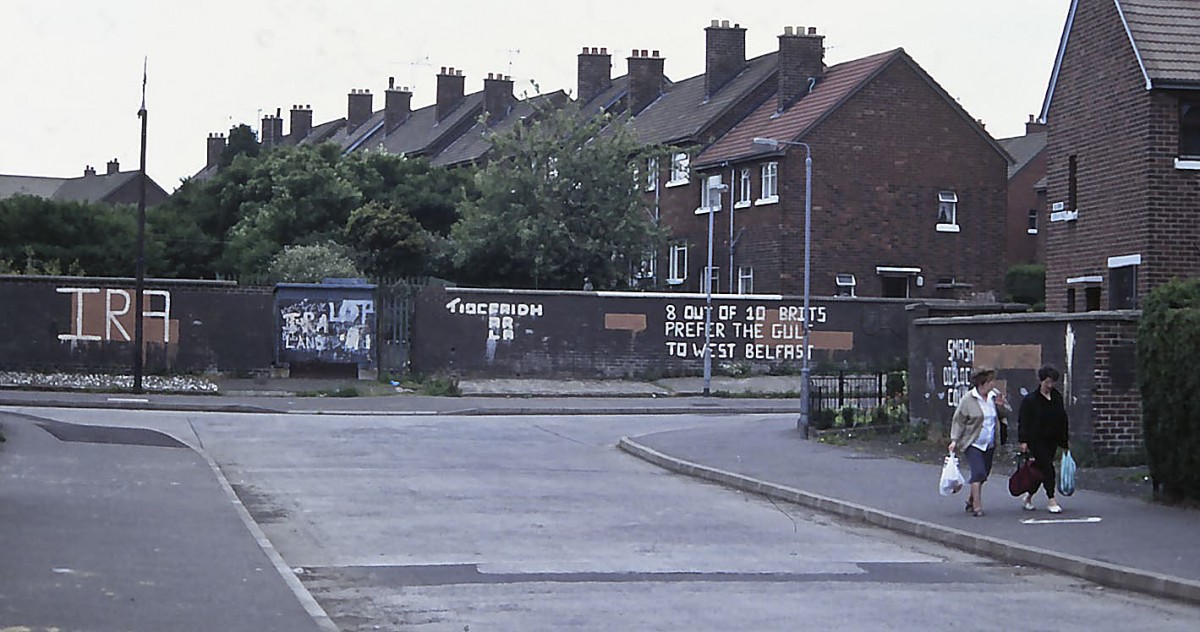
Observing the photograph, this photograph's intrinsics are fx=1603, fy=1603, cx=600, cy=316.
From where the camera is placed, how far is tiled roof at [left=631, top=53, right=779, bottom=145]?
181 feet

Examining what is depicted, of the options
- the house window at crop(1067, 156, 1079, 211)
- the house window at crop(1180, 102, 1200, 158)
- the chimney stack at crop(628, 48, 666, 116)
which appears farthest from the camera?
the chimney stack at crop(628, 48, 666, 116)

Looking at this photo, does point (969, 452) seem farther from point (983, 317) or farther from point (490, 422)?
point (490, 422)

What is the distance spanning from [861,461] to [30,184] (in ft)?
462

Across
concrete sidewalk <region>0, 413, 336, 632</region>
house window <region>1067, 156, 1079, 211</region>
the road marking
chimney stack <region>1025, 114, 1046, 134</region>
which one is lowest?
concrete sidewalk <region>0, 413, 336, 632</region>

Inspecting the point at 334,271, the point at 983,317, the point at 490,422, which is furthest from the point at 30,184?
the point at 983,317

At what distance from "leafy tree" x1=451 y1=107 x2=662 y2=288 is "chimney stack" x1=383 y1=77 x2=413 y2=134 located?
133 feet

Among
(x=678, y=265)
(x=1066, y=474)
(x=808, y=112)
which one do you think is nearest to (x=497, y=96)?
(x=678, y=265)

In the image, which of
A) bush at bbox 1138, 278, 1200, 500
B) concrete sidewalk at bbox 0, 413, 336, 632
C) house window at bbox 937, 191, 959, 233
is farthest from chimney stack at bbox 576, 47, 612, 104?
bush at bbox 1138, 278, 1200, 500

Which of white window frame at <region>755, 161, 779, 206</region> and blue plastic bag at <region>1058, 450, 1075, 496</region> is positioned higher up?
white window frame at <region>755, 161, 779, 206</region>

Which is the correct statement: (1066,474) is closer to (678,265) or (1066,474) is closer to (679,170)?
(679,170)

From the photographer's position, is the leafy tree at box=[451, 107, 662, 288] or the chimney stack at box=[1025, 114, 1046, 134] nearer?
the leafy tree at box=[451, 107, 662, 288]

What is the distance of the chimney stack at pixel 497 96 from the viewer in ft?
257

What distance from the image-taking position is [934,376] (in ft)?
81.7

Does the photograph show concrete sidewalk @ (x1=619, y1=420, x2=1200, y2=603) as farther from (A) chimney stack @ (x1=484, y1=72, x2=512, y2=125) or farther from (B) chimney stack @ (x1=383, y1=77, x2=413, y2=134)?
(B) chimney stack @ (x1=383, y1=77, x2=413, y2=134)
